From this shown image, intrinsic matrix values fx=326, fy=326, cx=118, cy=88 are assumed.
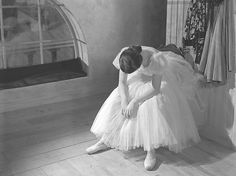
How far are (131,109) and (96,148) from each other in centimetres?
44

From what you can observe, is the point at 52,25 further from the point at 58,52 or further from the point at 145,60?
the point at 145,60

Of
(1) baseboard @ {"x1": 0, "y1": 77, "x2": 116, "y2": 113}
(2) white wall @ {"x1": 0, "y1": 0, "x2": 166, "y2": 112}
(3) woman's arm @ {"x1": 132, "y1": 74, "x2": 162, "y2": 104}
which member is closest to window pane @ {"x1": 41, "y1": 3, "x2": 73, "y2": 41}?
(2) white wall @ {"x1": 0, "y1": 0, "x2": 166, "y2": 112}

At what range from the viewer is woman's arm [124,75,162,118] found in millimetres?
2176

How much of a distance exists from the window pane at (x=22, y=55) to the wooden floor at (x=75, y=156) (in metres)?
1.01

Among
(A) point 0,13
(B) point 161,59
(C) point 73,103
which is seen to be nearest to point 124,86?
(B) point 161,59

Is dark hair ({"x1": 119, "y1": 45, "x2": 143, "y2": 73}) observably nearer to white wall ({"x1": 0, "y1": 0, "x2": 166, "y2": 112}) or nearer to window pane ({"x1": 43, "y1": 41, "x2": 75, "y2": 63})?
white wall ({"x1": 0, "y1": 0, "x2": 166, "y2": 112})

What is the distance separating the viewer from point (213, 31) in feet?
7.66

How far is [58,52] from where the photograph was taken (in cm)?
412

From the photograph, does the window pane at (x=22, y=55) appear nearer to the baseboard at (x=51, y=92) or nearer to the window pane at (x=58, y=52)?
the window pane at (x=58, y=52)

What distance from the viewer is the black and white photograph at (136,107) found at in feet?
7.13

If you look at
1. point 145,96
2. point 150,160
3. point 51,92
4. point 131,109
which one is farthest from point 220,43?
point 51,92

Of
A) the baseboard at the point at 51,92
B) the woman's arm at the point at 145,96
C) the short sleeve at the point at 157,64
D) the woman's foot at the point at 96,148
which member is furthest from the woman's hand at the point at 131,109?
the baseboard at the point at 51,92

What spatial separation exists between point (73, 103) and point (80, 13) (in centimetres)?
98

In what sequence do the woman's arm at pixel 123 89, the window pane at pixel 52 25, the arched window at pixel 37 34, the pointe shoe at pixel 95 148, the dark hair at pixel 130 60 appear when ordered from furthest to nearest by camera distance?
the window pane at pixel 52 25 → the arched window at pixel 37 34 → the pointe shoe at pixel 95 148 → the woman's arm at pixel 123 89 → the dark hair at pixel 130 60
